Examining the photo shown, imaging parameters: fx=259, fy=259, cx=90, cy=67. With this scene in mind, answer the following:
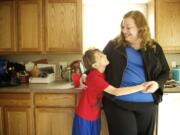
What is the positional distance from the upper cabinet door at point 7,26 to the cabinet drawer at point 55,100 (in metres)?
0.73

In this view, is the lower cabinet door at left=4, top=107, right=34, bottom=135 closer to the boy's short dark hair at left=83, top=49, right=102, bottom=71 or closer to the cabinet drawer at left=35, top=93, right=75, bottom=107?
the cabinet drawer at left=35, top=93, right=75, bottom=107

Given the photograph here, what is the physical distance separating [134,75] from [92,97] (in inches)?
15.6

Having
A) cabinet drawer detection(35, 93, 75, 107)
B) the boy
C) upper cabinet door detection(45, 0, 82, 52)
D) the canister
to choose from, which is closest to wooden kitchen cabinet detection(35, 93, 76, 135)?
cabinet drawer detection(35, 93, 75, 107)

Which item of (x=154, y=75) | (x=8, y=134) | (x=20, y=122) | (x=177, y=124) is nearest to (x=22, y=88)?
(x=20, y=122)

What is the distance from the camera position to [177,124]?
262 cm

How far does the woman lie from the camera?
6.60ft

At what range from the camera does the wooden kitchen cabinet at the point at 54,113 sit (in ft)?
8.79

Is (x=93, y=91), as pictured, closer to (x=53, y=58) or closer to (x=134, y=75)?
(x=134, y=75)

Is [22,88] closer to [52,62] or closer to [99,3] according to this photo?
[52,62]

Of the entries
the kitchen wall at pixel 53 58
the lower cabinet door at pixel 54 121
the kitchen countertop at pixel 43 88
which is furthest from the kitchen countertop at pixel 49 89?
the kitchen wall at pixel 53 58

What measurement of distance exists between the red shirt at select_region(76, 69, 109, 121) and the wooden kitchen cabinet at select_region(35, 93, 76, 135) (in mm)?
452

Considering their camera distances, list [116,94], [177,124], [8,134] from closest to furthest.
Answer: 1. [116,94]
2. [177,124]
3. [8,134]

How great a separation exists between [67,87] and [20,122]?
64 centimetres

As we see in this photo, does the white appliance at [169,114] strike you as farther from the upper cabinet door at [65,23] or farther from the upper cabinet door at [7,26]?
the upper cabinet door at [7,26]
